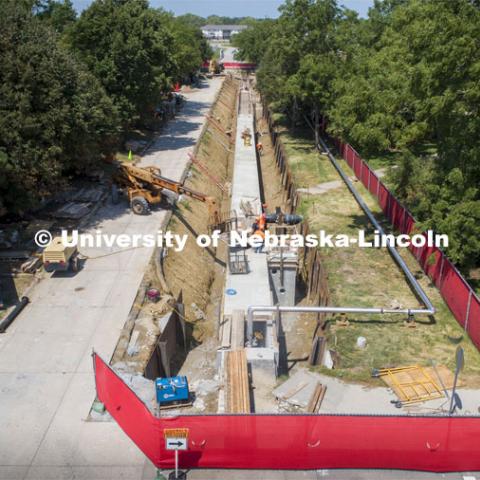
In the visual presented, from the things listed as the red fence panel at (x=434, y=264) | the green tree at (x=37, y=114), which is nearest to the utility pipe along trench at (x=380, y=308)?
the red fence panel at (x=434, y=264)

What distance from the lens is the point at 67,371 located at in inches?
608

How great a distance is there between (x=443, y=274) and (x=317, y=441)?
35.4 feet

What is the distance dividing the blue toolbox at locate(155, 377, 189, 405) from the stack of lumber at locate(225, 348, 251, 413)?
1251 millimetres

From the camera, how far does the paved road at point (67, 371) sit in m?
12.3

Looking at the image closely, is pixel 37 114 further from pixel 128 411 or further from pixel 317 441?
pixel 317 441

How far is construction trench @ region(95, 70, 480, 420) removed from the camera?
14.7 m

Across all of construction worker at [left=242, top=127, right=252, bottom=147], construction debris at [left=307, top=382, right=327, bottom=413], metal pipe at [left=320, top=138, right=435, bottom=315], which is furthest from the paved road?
construction worker at [left=242, top=127, right=252, bottom=147]

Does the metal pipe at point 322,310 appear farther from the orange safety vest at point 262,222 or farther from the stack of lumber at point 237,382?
the orange safety vest at point 262,222

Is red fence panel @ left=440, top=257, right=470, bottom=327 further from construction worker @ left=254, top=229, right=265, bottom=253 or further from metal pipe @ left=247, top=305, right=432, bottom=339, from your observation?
construction worker @ left=254, top=229, right=265, bottom=253

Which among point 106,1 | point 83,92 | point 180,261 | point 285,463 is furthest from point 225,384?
point 106,1

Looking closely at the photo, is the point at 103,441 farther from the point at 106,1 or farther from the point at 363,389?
the point at 106,1

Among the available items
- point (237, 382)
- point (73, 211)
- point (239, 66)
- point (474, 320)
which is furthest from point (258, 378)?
point (239, 66)

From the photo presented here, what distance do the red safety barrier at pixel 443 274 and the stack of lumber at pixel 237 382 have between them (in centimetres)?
761

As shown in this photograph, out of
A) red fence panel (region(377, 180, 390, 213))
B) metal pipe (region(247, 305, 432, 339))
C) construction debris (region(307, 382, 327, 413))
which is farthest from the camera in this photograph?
red fence panel (region(377, 180, 390, 213))
